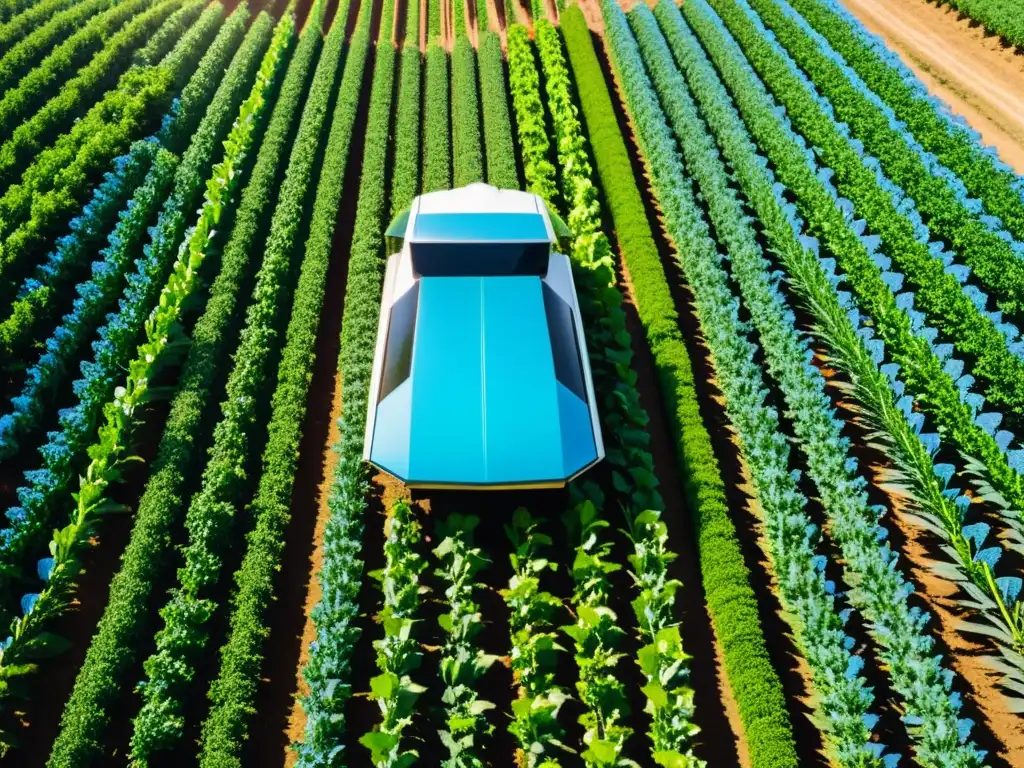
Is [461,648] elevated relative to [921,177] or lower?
lower

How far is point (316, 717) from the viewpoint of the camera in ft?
24.7

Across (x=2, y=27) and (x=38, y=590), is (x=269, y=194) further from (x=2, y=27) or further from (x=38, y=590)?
(x=2, y=27)

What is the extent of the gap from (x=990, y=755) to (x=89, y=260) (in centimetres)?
1576

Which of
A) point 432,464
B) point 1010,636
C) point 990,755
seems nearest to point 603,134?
point 432,464

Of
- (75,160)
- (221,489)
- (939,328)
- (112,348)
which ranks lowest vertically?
(221,489)

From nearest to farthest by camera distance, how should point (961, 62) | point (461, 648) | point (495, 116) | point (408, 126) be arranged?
1. point (461, 648)
2. point (408, 126)
3. point (495, 116)
4. point (961, 62)

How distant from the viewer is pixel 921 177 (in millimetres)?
15078

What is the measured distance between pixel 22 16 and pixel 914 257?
25.1 m

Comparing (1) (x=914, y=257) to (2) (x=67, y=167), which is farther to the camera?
(2) (x=67, y=167)

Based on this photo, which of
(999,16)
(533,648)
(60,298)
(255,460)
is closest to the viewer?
(533,648)

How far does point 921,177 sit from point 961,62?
908 centimetres

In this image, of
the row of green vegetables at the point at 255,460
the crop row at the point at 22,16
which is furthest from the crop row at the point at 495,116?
the crop row at the point at 22,16

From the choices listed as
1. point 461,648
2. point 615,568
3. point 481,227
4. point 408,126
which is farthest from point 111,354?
point 408,126

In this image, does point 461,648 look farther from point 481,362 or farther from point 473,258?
point 473,258
